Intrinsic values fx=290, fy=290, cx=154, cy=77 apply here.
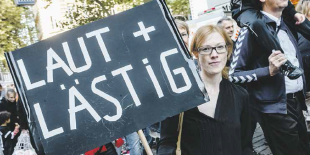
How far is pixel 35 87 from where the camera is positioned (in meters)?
1.65

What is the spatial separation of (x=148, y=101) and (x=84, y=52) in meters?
0.47

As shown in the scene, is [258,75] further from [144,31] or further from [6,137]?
[6,137]

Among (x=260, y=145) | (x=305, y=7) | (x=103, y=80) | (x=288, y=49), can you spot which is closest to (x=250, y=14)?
(x=288, y=49)

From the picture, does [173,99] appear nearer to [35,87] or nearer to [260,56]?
[35,87]

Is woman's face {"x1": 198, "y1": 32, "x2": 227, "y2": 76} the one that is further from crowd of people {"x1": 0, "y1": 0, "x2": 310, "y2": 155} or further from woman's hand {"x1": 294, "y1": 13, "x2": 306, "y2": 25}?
woman's hand {"x1": 294, "y1": 13, "x2": 306, "y2": 25}

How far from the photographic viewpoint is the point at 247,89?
2723 millimetres

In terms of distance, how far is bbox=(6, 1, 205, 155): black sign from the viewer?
162 cm

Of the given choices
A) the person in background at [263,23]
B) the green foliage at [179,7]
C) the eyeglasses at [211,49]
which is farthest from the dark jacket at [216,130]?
the green foliage at [179,7]

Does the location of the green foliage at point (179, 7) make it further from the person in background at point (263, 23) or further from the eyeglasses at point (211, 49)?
the eyeglasses at point (211, 49)

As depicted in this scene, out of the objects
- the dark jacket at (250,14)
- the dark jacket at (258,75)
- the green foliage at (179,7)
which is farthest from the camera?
the green foliage at (179,7)

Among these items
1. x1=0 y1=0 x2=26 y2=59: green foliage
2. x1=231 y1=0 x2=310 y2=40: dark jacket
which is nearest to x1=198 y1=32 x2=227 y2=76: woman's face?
x1=231 y1=0 x2=310 y2=40: dark jacket

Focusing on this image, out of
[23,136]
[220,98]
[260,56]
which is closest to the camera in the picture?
[220,98]

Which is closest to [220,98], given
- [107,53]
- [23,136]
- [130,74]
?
[130,74]

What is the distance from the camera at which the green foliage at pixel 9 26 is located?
50.1 ft
